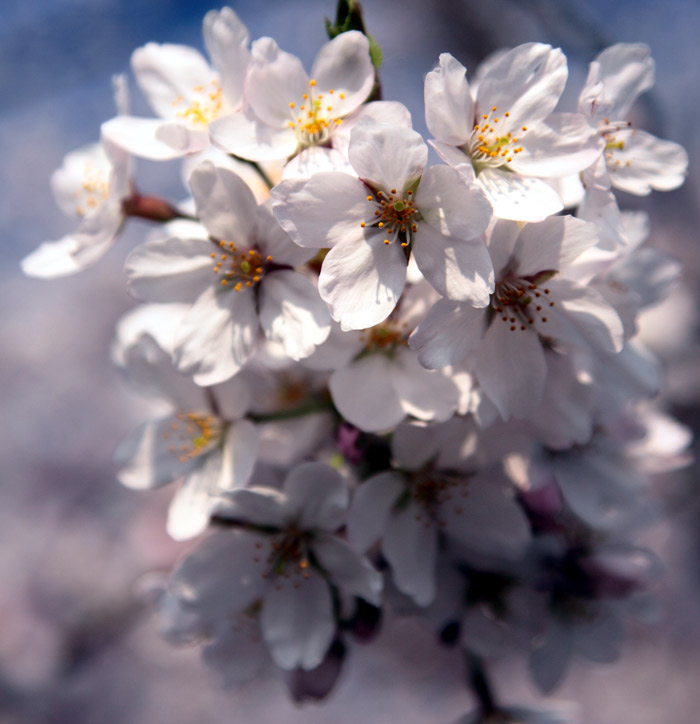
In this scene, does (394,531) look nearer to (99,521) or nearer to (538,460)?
(538,460)

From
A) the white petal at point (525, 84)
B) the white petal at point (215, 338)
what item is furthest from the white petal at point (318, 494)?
the white petal at point (525, 84)

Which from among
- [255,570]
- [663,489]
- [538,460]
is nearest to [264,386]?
[255,570]

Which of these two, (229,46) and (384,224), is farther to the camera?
(229,46)

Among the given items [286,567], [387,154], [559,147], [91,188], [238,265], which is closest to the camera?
[387,154]

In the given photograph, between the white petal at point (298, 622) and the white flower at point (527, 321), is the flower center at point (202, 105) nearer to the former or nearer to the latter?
the white flower at point (527, 321)

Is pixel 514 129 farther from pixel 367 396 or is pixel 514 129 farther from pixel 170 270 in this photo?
pixel 170 270

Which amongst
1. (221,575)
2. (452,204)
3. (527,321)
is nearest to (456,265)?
(452,204)

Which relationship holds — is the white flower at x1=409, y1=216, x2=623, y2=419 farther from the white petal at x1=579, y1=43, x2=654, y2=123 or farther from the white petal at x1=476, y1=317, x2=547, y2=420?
the white petal at x1=579, y1=43, x2=654, y2=123
